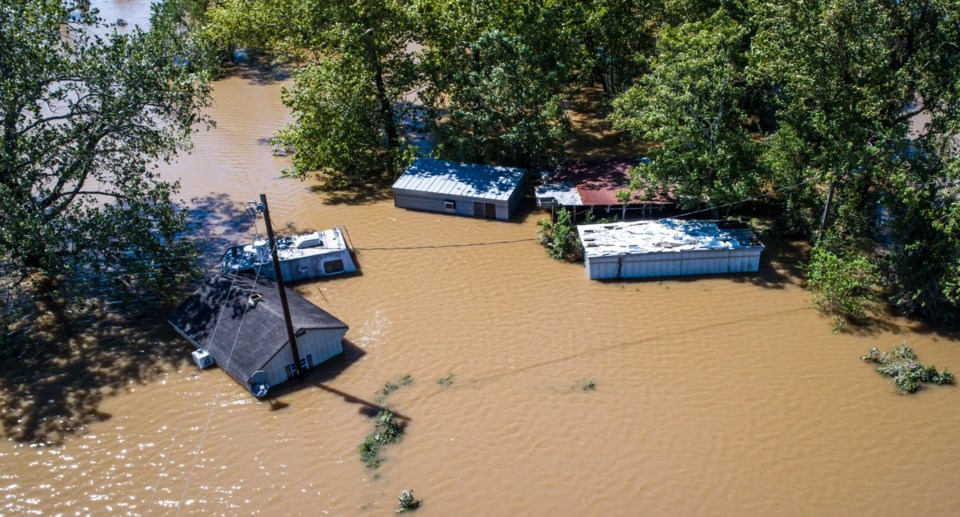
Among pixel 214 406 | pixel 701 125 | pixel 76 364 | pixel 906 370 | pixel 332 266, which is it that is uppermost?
pixel 701 125

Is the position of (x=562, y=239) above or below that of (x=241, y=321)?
above

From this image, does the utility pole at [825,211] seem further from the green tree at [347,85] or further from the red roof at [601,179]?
the green tree at [347,85]

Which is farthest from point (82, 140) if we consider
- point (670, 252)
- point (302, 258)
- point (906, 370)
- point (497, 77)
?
point (906, 370)

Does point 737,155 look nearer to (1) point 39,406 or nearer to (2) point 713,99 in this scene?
(2) point 713,99

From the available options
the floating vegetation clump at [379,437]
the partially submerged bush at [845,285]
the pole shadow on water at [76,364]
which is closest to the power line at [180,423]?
the pole shadow on water at [76,364]

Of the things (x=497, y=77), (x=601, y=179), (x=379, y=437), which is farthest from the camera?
(x=497, y=77)

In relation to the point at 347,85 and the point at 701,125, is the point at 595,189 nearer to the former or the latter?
the point at 701,125
